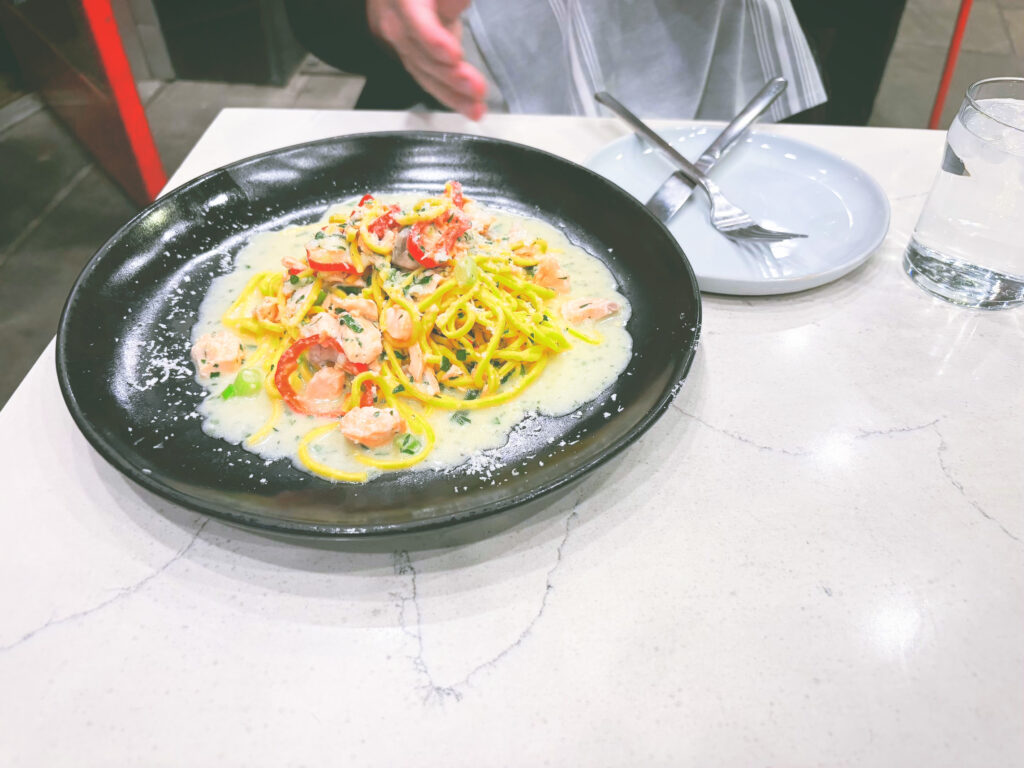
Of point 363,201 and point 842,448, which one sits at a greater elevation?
point 363,201

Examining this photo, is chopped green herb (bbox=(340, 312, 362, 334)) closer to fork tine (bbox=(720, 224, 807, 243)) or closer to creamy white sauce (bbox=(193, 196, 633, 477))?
creamy white sauce (bbox=(193, 196, 633, 477))

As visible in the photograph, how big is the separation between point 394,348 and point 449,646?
1.80 ft

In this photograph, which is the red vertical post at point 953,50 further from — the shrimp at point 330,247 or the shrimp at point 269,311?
the shrimp at point 269,311

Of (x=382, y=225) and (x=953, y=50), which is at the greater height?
(x=382, y=225)

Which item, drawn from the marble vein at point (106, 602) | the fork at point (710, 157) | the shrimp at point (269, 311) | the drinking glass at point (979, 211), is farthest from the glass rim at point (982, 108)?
the marble vein at point (106, 602)

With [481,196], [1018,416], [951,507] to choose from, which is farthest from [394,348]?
[1018,416]

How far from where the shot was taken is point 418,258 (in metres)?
1.43

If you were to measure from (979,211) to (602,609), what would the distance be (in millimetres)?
1050

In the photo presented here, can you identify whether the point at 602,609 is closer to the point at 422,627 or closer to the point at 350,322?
the point at 422,627

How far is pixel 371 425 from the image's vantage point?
3.81 feet

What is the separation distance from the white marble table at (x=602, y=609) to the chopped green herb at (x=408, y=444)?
0.46ft

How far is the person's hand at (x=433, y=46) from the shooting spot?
5.49 ft

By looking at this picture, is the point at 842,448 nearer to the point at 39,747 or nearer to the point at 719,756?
the point at 719,756

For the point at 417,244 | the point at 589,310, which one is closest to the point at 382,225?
the point at 417,244
